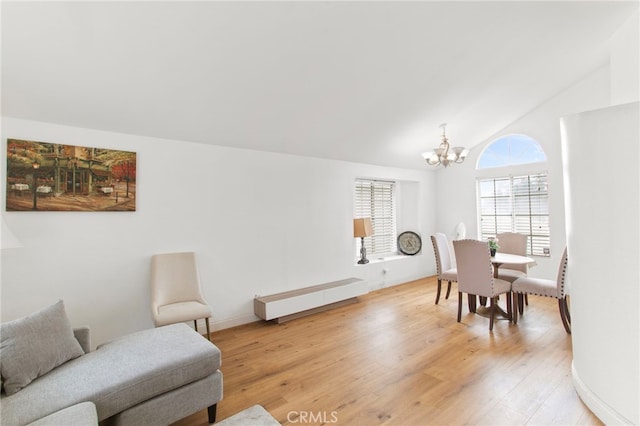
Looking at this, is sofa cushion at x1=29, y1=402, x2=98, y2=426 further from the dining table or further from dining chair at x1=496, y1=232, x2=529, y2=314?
dining chair at x1=496, y1=232, x2=529, y2=314

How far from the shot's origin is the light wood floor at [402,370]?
2031 mm

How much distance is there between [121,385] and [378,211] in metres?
4.83

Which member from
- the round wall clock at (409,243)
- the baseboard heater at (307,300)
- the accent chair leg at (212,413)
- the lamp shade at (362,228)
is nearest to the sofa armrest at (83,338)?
the accent chair leg at (212,413)

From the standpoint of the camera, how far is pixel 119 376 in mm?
1698

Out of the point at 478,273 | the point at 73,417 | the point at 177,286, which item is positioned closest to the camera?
the point at 73,417

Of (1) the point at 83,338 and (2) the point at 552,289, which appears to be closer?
(1) the point at 83,338

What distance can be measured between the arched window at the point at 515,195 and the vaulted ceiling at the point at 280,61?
1497mm

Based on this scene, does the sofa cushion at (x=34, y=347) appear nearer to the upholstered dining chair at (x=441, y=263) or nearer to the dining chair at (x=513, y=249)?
the upholstered dining chair at (x=441, y=263)

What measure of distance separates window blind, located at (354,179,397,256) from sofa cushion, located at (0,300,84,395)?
4227mm

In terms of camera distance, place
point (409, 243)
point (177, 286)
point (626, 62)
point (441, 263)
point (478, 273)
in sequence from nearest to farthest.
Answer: point (177, 286), point (626, 62), point (478, 273), point (441, 263), point (409, 243)

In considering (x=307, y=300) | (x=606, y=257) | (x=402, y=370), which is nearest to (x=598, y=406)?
(x=606, y=257)

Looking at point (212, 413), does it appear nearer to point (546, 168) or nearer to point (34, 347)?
point (34, 347)

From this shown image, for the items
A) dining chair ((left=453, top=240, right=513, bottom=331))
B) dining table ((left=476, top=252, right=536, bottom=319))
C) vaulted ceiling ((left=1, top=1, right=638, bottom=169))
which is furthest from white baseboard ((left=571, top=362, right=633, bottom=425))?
vaulted ceiling ((left=1, top=1, right=638, bottom=169))

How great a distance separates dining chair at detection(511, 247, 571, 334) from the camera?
10.8 ft
